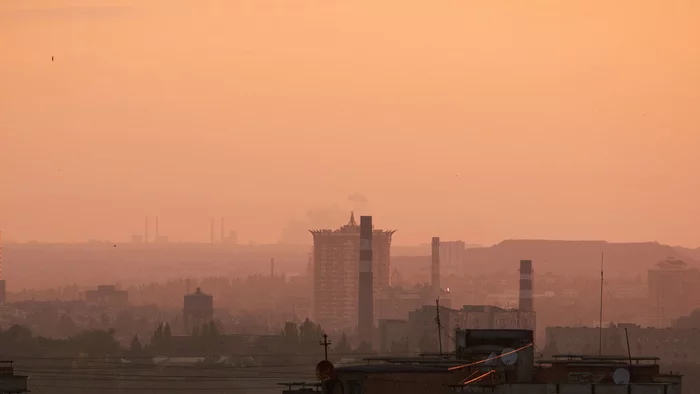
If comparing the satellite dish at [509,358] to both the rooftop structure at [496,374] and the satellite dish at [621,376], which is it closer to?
the rooftop structure at [496,374]

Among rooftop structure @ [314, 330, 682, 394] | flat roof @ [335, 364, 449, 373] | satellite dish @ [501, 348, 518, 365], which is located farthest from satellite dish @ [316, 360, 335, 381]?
satellite dish @ [501, 348, 518, 365]

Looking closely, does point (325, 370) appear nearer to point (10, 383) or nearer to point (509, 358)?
point (509, 358)

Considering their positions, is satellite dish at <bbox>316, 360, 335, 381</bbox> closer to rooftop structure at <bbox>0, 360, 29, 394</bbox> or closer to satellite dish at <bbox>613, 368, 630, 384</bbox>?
satellite dish at <bbox>613, 368, 630, 384</bbox>

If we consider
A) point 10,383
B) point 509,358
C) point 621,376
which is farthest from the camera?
point 10,383

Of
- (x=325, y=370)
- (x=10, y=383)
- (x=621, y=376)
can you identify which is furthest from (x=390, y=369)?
(x=10, y=383)

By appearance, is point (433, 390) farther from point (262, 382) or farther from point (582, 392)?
point (262, 382)

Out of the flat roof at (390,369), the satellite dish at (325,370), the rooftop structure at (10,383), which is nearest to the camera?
the satellite dish at (325,370)

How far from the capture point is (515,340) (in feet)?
161

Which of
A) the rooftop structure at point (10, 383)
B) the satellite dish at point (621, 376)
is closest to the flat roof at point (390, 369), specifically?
the satellite dish at point (621, 376)

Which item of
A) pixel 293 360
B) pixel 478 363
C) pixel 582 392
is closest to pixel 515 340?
pixel 478 363

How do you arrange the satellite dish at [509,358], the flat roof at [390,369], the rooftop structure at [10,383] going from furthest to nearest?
the rooftop structure at [10,383] → the satellite dish at [509,358] → the flat roof at [390,369]

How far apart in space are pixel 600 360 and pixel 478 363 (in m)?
9.34

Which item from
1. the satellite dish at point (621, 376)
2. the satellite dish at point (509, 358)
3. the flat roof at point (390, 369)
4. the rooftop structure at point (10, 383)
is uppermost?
the satellite dish at point (509, 358)

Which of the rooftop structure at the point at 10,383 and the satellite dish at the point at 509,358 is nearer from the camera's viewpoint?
the satellite dish at the point at 509,358
